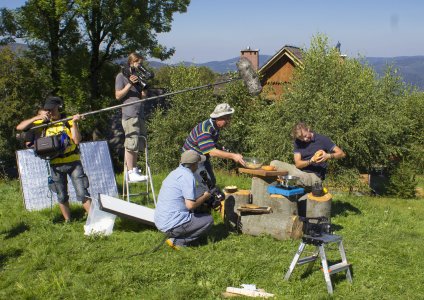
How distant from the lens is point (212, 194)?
6.15 metres

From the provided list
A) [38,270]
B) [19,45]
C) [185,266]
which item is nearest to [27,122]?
[38,270]

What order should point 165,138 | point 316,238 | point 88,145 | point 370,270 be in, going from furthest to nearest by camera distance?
1. point 165,138
2. point 88,145
3. point 370,270
4. point 316,238

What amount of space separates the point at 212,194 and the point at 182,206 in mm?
490

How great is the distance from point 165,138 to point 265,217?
841 inches

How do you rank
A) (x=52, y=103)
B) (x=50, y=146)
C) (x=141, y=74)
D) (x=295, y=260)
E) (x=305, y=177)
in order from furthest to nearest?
(x=305, y=177) → (x=141, y=74) → (x=52, y=103) → (x=50, y=146) → (x=295, y=260)

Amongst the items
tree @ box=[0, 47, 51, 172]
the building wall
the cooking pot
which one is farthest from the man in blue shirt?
tree @ box=[0, 47, 51, 172]

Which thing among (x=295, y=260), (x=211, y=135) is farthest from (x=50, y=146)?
(x=295, y=260)

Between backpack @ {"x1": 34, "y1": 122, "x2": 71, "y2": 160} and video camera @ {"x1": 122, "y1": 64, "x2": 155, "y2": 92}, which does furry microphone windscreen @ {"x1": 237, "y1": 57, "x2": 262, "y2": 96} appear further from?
backpack @ {"x1": 34, "y1": 122, "x2": 71, "y2": 160}

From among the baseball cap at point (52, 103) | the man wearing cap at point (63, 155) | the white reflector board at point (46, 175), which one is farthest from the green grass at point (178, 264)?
the baseball cap at point (52, 103)

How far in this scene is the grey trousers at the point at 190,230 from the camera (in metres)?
5.90

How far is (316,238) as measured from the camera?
182 inches

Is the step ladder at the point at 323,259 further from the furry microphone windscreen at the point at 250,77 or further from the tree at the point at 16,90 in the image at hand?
the tree at the point at 16,90

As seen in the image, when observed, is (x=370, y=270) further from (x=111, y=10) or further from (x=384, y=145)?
(x=111, y=10)

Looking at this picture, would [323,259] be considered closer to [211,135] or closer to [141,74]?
[211,135]
